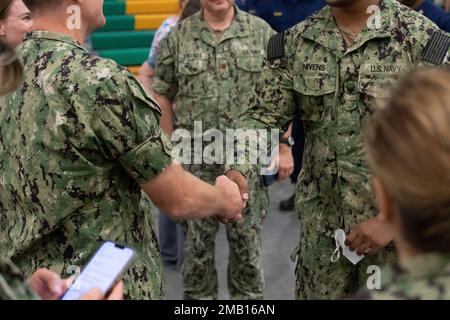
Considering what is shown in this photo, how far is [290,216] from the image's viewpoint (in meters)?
5.46

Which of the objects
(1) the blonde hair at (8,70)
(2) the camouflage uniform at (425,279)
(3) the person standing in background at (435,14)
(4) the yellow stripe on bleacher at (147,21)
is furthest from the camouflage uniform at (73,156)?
(4) the yellow stripe on bleacher at (147,21)

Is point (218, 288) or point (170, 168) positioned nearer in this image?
point (170, 168)

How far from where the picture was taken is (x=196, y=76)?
156 inches

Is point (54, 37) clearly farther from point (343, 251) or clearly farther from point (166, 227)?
point (166, 227)

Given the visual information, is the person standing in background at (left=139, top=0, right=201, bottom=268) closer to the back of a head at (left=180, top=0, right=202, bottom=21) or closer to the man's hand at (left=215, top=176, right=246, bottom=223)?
the back of a head at (left=180, top=0, right=202, bottom=21)

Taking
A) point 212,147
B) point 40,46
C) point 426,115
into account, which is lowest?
point 212,147

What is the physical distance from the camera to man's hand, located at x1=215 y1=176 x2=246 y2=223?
2.52 m

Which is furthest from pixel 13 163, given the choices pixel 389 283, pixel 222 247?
pixel 222 247

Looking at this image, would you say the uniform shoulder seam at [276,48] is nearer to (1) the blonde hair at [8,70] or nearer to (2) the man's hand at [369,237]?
(2) the man's hand at [369,237]

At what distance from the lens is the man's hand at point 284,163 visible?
372 cm

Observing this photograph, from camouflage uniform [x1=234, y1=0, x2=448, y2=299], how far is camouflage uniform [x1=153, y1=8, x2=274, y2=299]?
1.12 meters

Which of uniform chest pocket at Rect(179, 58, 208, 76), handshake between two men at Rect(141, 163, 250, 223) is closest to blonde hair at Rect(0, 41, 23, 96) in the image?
handshake between two men at Rect(141, 163, 250, 223)

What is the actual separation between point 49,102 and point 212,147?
2.00 metres
